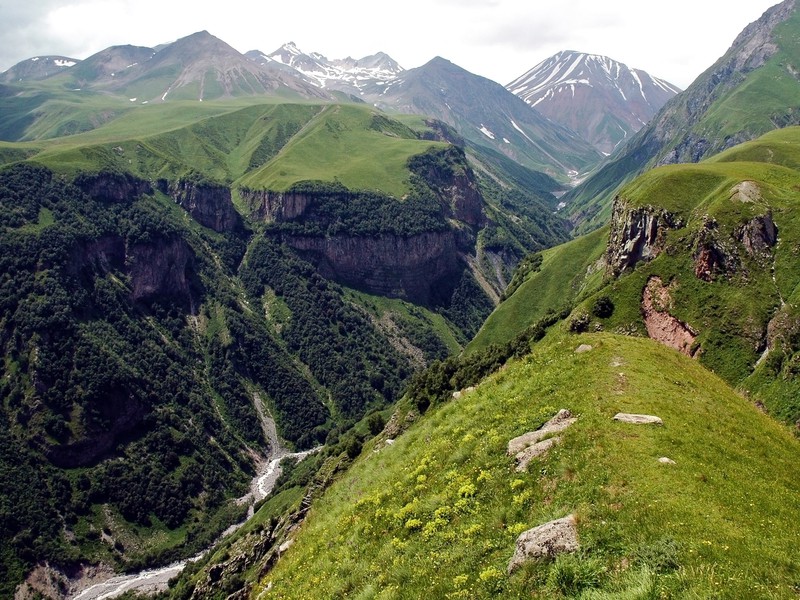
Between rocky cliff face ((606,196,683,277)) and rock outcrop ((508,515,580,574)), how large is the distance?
113816 millimetres

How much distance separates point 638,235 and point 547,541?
127 meters

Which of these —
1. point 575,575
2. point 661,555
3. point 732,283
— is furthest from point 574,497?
point 732,283

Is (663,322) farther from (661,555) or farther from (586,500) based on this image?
(661,555)

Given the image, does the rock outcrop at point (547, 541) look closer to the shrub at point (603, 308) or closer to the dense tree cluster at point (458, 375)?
the dense tree cluster at point (458, 375)

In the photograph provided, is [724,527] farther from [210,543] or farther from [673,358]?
[210,543]

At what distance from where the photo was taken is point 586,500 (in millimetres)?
21469

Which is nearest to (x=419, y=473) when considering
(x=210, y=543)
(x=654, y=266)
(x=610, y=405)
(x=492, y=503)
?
(x=492, y=503)

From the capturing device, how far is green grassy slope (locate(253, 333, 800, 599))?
677 inches

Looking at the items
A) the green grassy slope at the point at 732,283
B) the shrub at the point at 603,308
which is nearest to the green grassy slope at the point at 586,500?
the green grassy slope at the point at 732,283

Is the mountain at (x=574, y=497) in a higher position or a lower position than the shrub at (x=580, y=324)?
higher

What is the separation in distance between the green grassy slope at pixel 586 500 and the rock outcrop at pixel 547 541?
41cm

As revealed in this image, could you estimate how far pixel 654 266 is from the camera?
113 m

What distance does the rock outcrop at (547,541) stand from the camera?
19.1 meters

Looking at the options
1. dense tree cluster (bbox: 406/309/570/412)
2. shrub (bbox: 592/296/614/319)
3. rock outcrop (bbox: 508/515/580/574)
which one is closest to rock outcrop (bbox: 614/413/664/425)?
rock outcrop (bbox: 508/515/580/574)
